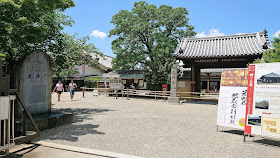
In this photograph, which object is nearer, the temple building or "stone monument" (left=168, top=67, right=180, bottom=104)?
the temple building

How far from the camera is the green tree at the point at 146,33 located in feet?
70.5

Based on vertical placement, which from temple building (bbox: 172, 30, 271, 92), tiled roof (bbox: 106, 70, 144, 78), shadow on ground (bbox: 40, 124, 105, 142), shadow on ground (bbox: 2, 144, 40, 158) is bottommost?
shadow on ground (bbox: 40, 124, 105, 142)

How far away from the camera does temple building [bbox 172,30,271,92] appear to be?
14.4 m

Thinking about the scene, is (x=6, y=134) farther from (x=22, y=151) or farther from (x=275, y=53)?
(x=275, y=53)

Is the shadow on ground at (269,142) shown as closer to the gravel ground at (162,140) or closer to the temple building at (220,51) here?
the gravel ground at (162,140)

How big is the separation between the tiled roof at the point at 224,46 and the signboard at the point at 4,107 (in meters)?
12.9

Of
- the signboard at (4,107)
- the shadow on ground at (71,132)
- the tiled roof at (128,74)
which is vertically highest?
the tiled roof at (128,74)

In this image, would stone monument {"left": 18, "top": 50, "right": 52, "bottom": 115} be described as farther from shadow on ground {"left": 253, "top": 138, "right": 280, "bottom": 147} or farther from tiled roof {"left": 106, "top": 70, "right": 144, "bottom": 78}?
tiled roof {"left": 106, "top": 70, "right": 144, "bottom": 78}

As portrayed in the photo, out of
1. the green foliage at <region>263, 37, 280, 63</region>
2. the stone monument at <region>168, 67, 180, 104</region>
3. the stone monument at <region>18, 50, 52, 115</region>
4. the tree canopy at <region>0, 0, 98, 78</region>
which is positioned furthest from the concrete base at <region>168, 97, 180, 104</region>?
the stone monument at <region>18, 50, 52, 115</region>

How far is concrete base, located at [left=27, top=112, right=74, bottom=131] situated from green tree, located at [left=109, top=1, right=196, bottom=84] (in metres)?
14.5

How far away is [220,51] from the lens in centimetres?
1548

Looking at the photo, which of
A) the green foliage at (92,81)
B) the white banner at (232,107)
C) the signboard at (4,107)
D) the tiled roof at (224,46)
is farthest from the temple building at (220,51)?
the green foliage at (92,81)

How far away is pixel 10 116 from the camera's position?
13.1 ft

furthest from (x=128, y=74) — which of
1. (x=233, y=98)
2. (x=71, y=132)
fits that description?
(x=233, y=98)
